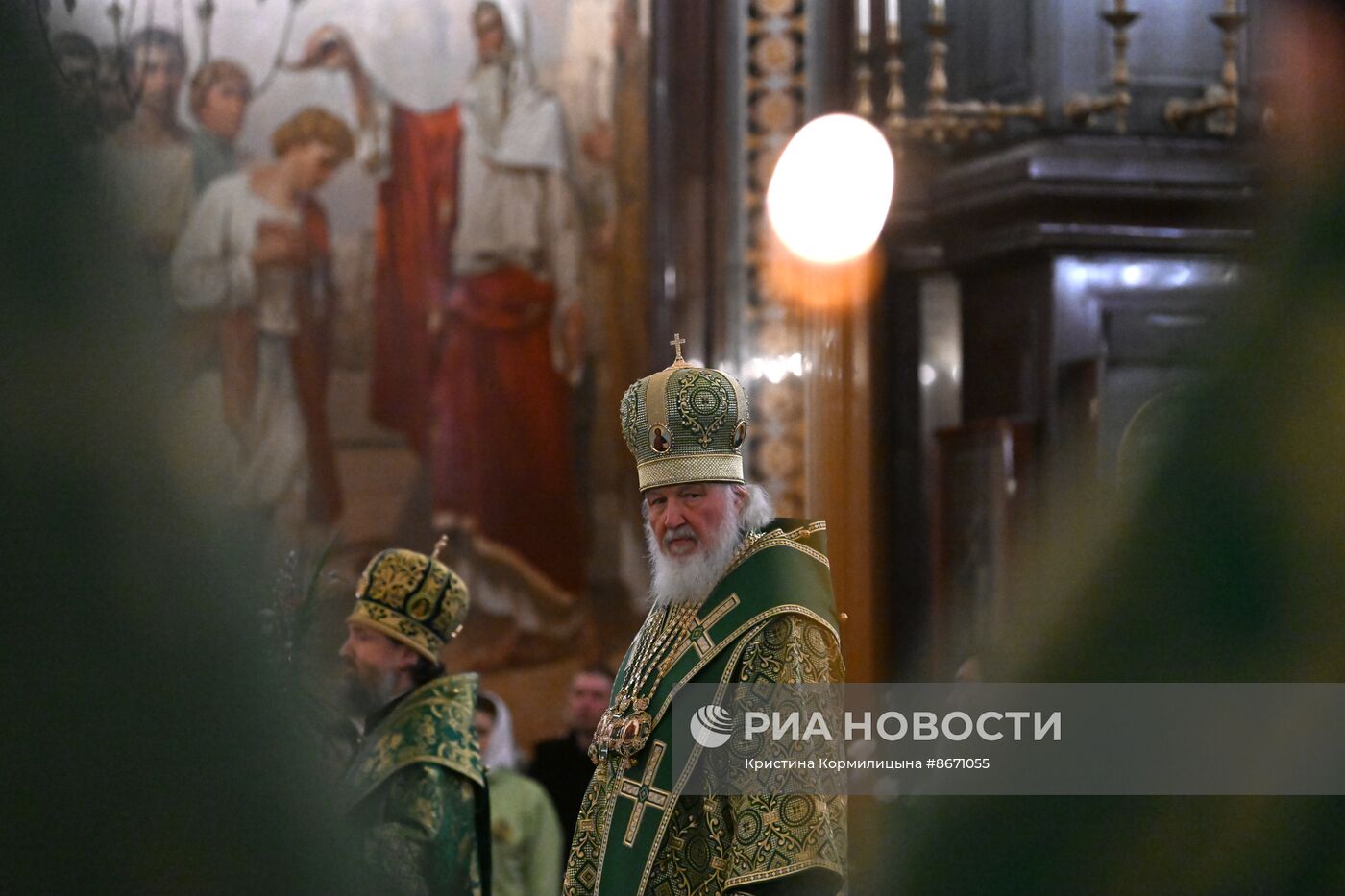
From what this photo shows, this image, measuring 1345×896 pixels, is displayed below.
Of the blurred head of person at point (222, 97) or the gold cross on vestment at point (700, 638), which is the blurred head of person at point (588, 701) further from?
the gold cross on vestment at point (700, 638)

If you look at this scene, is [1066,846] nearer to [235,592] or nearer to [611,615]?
[235,592]

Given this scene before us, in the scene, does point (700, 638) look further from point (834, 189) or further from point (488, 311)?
point (488, 311)

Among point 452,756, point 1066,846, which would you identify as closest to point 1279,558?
point 1066,846

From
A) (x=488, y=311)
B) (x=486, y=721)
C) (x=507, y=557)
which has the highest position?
(x=488, y=311)

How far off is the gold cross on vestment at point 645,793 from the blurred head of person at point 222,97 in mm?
7656

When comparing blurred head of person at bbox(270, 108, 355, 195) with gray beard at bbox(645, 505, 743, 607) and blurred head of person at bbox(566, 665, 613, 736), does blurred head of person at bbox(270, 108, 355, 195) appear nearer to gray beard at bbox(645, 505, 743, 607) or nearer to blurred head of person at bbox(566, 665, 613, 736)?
blurred head of person at bbox(566, 665, 613, 736)

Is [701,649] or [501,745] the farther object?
[501,745]

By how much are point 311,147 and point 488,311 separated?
1.37 metres

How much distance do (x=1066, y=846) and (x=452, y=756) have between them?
343cm

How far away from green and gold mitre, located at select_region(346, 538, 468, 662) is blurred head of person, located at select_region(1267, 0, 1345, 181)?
364 centimetres

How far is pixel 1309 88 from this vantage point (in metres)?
0.36

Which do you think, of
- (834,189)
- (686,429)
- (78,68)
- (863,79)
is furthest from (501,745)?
(78,68)

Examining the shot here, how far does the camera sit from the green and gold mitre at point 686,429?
10.2ft

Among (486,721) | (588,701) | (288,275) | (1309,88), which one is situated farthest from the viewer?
(288,275)
